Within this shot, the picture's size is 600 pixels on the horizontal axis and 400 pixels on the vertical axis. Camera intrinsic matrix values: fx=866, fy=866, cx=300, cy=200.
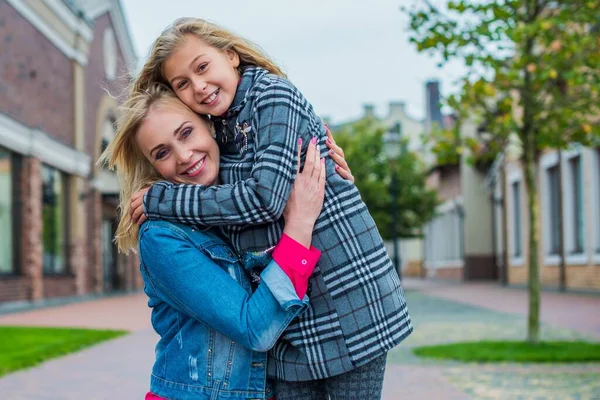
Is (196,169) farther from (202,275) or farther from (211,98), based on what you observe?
(202,275)

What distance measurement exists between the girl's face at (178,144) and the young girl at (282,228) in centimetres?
3

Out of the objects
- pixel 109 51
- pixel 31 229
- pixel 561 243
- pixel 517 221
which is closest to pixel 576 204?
pixel 561 243

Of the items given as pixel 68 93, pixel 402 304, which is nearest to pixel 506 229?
A: pixel 68 93

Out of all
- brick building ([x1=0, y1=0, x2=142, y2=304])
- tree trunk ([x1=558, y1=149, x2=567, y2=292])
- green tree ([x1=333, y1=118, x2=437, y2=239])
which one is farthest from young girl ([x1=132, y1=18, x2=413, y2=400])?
green tree ([x1=333, y1=118, x2=437, y2=239])

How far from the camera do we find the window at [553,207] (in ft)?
78.4

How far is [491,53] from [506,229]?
22.5 meters

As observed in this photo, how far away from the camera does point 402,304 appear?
7.36 feet

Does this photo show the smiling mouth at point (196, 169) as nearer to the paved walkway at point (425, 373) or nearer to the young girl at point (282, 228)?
the young girl at point (282, 228)

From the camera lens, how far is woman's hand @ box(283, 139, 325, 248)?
2125 millimetres

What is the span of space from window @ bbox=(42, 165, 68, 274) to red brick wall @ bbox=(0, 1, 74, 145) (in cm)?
117

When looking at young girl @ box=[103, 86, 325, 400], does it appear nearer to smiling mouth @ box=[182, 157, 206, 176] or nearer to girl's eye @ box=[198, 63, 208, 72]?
smiling mouth @ box=[182, 157, 206, 176]

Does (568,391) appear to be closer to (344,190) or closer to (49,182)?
(344,190)

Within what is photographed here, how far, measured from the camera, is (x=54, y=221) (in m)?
23.1

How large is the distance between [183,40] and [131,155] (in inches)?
13.5
